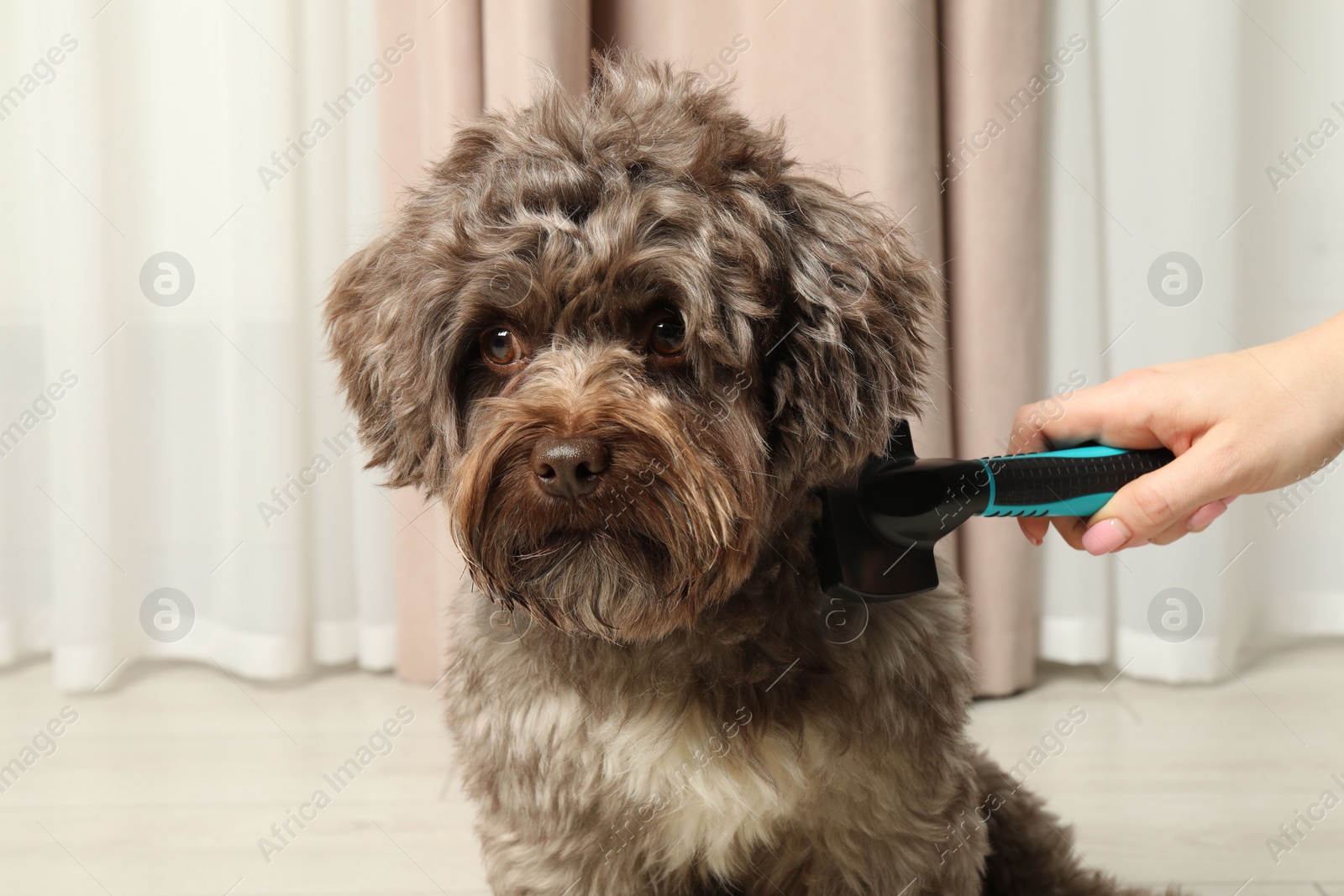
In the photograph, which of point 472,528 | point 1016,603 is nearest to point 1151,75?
point 1016,603

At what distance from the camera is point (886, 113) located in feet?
7.14

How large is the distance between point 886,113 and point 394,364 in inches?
53.9

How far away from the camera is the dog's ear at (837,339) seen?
1.15 metres

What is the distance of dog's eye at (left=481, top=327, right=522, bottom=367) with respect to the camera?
1.19 metres

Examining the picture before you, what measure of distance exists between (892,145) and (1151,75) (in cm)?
70

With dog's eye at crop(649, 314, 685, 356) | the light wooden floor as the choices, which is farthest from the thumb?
the light wooden floor

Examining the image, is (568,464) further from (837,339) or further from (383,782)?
(383,782)

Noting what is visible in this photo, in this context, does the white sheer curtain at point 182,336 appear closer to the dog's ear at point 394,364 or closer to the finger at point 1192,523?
the dog's ear at point 394,364

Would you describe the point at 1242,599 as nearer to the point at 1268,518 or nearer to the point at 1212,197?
the point at 1268,518

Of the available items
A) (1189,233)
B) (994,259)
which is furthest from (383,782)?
(1189,233)

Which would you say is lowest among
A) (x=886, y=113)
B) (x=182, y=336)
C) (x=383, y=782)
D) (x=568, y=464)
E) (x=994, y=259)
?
(x=383, y=782)

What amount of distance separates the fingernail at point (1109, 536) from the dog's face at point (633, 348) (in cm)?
28

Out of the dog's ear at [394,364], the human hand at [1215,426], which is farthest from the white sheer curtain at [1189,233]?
the dog's ear at [394,364]

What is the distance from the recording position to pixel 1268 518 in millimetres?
2518
